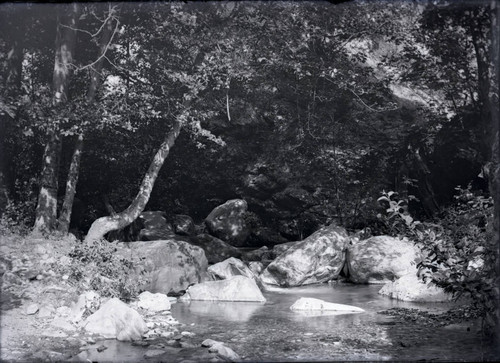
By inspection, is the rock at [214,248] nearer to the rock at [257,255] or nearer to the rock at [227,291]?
the rock at [257,255]

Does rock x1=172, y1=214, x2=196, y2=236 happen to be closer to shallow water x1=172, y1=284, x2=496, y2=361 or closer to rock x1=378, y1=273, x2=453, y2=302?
shallow water x1=172, y1=284, x2=496, y2=361

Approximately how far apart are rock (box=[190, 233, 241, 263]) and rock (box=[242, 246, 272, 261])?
0.55 ft

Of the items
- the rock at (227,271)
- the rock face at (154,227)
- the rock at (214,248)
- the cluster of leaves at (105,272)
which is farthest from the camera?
the rock at (214,248)

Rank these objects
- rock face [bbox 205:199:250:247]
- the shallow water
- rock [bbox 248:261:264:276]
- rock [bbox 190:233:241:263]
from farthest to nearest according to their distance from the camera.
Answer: rock face [bbox 205:199:250:247] < rock [bbox 190:233:241:263] < rock [bbox 248:261:264:276] < the shallow water

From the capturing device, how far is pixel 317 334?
474 cm

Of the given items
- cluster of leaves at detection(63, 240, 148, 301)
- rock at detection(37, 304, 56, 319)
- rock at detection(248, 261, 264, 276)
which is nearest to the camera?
rock at detection(37, 304, 56, 319)

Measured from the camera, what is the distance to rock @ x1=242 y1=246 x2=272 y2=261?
1036 centimetres

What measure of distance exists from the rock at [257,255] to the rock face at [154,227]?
1.55m

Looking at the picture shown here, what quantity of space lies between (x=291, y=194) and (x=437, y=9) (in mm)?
5098

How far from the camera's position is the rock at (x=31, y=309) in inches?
197

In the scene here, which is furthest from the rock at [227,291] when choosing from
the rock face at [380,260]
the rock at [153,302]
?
the rock face at [380,260]

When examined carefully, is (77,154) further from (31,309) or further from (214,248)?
(31,309)

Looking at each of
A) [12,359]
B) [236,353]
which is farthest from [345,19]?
[12,359]

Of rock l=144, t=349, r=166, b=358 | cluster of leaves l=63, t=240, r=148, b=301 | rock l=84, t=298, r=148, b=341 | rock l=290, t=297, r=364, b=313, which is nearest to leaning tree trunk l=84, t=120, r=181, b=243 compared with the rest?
cluster of leaves l=63, t=240, r=148, b=301
